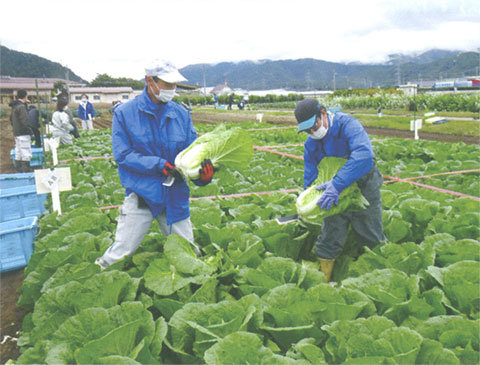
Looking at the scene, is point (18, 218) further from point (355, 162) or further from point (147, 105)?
point (355, 162)

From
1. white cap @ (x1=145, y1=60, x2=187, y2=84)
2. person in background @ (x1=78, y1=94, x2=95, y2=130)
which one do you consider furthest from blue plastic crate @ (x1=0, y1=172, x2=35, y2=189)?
person in background @ (x1=78, y1=94, x2=95, y2=130)

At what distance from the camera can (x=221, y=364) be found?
1.95 m

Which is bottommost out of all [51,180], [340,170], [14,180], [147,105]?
[14,180]

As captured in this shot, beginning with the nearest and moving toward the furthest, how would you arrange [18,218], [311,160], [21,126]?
[311,160]
[18,218]
[21,126]

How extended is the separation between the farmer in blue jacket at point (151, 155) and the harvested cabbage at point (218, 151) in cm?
8

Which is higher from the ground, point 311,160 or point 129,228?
point 311,160

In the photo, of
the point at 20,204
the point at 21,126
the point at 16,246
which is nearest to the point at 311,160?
the point at 16,246

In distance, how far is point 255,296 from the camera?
2.49 m

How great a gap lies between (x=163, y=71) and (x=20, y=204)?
12.6 feet

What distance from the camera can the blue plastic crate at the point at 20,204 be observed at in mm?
5520

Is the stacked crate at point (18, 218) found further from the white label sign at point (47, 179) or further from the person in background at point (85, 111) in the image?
the person in background at point (85, 111)

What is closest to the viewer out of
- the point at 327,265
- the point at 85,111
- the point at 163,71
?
the point at 163,71

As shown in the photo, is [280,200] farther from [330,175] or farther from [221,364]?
[221,364]

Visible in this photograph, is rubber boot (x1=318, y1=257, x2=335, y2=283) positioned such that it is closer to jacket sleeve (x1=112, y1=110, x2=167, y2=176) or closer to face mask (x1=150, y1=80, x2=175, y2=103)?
jacket sleeve (x1=112, y1=110, x2=167, y2=176)
